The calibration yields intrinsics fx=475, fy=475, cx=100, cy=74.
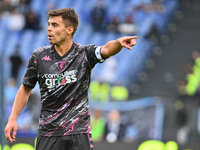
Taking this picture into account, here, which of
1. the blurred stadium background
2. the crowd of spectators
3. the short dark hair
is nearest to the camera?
the short dark hair

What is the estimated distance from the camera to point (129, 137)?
1046cm

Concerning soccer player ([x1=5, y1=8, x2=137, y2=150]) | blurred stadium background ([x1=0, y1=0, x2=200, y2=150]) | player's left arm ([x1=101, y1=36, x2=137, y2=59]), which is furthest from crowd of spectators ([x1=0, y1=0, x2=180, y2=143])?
player's left arm ([x1=101, y1=36, x2=137, y2=59])

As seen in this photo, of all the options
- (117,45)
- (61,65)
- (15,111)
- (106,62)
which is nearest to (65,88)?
(61,65)

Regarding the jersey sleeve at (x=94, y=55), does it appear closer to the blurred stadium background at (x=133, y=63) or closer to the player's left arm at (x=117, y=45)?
the player's left arm at (x=117, y=45)

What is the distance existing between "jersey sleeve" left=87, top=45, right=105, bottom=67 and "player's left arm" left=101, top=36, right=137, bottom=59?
49 mm

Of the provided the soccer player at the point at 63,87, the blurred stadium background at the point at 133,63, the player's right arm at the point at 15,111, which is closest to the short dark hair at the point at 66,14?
the soccer player at the point at 63,87

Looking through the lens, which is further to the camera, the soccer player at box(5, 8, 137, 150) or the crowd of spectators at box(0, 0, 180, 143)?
the crowd of spectators at box(0, 0, 180, 143)

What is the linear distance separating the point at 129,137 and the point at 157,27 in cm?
594

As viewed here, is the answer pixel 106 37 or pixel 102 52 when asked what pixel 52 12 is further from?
pixel 106 37

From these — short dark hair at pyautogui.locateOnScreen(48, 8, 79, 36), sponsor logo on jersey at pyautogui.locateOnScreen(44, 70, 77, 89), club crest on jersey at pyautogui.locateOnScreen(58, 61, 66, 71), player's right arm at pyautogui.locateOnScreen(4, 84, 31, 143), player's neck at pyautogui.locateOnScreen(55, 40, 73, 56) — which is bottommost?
player's right arm at pyautogui.locateOnScreen(4, 84, 31, 143)

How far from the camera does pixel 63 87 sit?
12.6 feet

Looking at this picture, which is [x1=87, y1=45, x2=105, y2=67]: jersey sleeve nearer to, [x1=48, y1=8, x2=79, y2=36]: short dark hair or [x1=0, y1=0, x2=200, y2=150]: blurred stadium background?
[x1=48, y1=8, x2=79, y2=36]: short dark hair

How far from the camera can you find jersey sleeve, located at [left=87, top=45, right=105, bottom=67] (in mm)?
3770

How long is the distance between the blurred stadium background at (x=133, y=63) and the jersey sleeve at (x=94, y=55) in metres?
5.33
